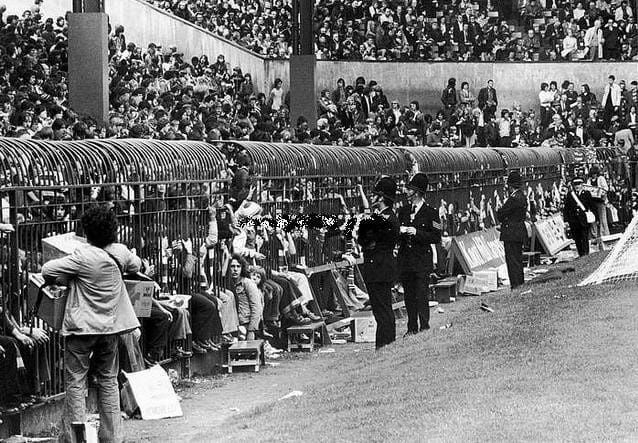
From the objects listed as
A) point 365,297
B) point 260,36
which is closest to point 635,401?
point 365,297

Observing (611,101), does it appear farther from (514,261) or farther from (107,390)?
(107,390)

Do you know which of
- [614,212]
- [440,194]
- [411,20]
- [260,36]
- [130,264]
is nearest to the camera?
[130,264]

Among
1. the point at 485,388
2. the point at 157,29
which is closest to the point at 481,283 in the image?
the point at 485,388

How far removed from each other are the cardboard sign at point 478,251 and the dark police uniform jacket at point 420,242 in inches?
420

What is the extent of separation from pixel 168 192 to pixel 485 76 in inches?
1683

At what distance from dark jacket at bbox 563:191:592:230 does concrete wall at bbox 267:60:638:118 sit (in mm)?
26959

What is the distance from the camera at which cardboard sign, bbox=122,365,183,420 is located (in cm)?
1331

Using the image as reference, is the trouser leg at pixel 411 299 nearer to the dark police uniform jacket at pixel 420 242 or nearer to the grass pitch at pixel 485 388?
the dark police uniform jacket at pixel 420 242

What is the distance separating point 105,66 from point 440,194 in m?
7.49

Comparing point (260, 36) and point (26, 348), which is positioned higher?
point (260, 36)

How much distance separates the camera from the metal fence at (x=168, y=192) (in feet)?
42.0

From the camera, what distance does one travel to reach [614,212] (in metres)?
39.3

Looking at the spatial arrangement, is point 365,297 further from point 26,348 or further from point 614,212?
point 614,212

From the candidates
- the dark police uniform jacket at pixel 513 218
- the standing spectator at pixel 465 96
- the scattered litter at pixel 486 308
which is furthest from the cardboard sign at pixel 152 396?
the standing spectator at pixel 465 96
